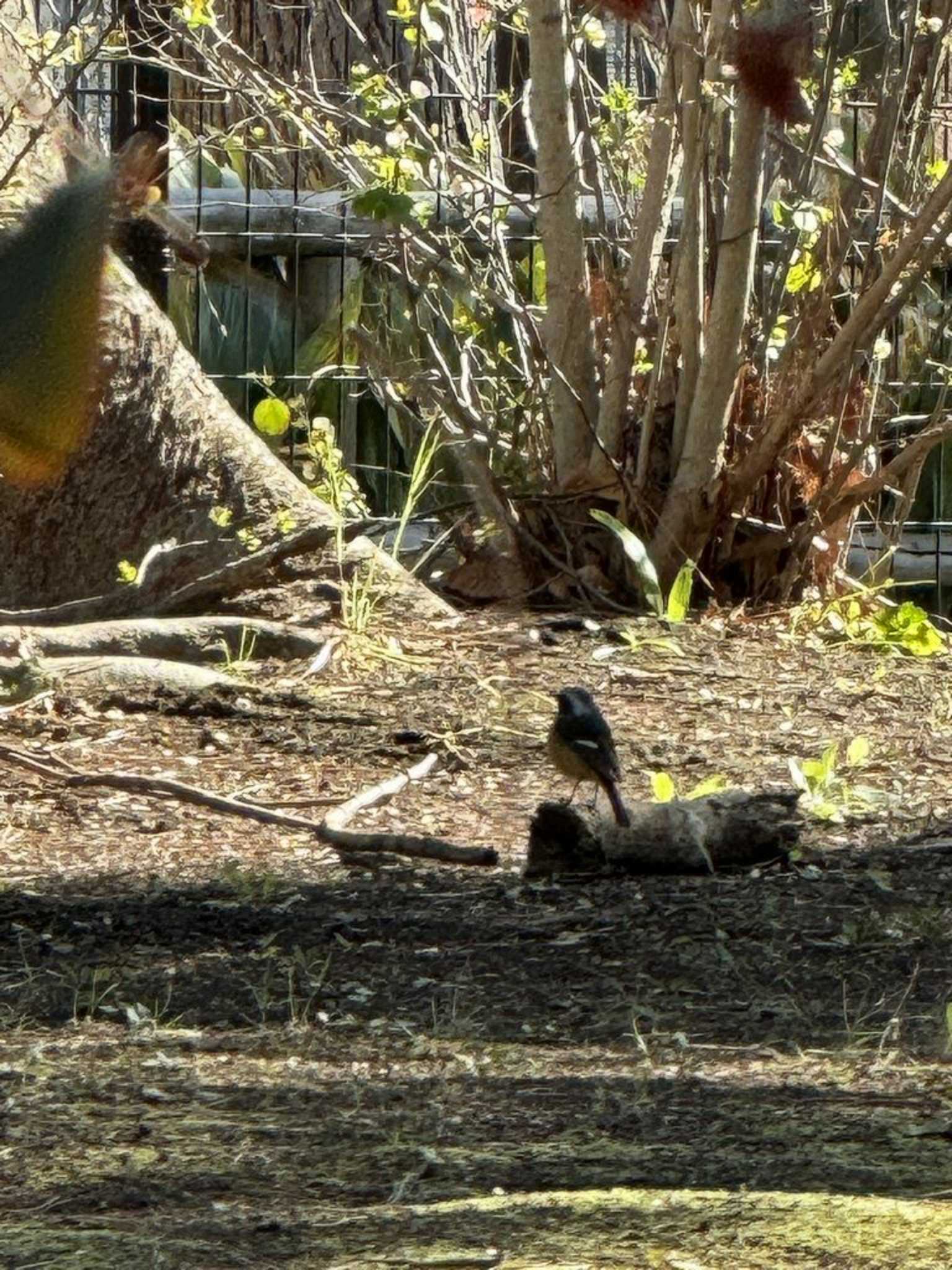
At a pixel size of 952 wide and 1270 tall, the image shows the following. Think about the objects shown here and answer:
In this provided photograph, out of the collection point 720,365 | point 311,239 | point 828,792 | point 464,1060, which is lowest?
point 464,1060

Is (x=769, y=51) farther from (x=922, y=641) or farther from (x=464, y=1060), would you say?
(x=464, y=1060)

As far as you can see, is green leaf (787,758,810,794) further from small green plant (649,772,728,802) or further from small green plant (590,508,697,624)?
small green plant (590,508,697,624)

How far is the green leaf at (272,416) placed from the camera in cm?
753

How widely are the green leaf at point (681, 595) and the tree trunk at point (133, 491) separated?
117cm

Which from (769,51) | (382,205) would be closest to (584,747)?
(382,205)

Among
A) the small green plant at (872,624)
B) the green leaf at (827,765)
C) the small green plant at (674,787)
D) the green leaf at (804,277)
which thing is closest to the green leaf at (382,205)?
the green leaf at (804,277)

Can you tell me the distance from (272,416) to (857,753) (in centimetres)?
310

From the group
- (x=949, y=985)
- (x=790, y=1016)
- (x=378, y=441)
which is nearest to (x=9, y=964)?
(x=790, y=1016)

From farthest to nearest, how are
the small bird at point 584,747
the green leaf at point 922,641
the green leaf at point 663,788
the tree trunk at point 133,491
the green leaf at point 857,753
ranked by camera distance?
1. the green leaf at point 922,641
2. the tree trunk at point 133,491
3. the green leaf at point 857,753
4. the green leaf at point 663,788
5. the small bird at point 584,747

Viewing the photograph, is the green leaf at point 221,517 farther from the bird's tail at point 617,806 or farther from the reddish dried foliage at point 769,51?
the bird's tail at point 617,806

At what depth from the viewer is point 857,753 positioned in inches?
209

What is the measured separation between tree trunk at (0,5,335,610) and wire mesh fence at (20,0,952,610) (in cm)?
113

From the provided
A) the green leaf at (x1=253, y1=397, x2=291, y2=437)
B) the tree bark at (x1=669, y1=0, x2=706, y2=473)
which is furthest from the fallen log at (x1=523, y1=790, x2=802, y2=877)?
the green leaf at (x1=253, y1=397, x2=291, y2=437)

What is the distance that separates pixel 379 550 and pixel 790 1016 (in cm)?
369
